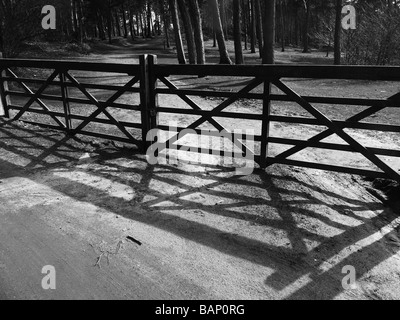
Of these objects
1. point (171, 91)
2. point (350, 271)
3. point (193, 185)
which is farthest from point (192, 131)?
point (350, 271)

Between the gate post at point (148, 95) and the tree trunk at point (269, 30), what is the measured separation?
13.7m

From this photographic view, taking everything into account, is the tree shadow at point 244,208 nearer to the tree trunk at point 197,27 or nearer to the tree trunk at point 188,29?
the tree trunk at point 197,27

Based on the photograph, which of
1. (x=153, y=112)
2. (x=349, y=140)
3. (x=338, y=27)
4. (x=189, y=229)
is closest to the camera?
(x=189, y=229)

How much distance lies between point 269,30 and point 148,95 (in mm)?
13955

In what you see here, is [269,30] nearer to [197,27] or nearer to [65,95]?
[197,27]

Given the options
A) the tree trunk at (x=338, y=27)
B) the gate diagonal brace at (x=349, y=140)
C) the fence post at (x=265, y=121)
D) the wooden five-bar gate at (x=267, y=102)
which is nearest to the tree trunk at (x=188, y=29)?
the tree trunk at (x=338, y=27)

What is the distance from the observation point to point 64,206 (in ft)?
14.6

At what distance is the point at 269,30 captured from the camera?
1809cm

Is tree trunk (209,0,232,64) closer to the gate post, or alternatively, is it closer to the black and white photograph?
the black and white photograph

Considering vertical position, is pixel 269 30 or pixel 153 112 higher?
pixel 269 30

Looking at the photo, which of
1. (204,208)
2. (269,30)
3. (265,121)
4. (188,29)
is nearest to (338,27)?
(269,30)

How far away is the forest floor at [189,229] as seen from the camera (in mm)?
3032

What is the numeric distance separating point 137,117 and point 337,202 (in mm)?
6524
